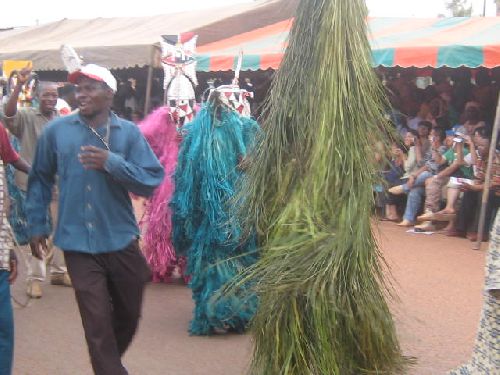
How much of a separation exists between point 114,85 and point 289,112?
937mm

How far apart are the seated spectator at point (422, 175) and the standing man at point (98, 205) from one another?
270 inches

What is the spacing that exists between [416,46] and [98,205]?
6.94 m

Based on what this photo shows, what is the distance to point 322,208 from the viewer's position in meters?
3.78

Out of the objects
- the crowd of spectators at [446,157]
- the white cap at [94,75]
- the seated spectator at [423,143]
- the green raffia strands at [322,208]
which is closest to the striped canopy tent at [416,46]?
the crowd of spectators at [446,157]

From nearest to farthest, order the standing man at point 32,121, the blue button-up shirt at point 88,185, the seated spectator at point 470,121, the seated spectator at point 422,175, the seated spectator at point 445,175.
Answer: the blue button-up shirt at point 88,185, the standing man at point 32,121, the seated spectator at point 445,175, the seated spectator at point 470,121, the seated spectator at point 422,175

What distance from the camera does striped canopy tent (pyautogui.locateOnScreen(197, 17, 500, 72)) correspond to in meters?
9.07

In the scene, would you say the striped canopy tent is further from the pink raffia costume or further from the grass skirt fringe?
the grass skirt fringe

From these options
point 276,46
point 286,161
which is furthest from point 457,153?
point 286,161

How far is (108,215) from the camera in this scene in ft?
12.1

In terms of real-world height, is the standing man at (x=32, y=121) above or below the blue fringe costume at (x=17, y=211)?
above

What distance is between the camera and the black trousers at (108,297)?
356cm

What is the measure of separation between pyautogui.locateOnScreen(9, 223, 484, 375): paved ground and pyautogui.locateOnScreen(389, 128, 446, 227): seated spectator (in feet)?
7.90

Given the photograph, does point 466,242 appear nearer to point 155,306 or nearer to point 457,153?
point 457,153

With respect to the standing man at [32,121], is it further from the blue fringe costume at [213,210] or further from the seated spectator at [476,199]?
the seated spectator at [476,199]
